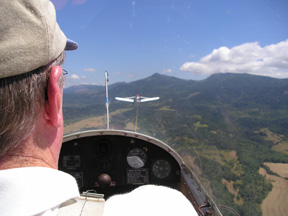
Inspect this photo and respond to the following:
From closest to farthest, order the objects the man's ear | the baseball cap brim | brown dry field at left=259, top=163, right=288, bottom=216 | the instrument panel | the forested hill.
A: 1. the man's ear
2. the baseball cap brim
3. the instrument panel
4. brown dry field at left=259, top=163, right=288, bottom=216
5. the forested hill

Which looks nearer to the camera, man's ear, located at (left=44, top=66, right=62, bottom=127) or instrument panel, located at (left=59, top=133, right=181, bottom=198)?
man's ear, located at (left=44, top=66, right=62, bottom=127)

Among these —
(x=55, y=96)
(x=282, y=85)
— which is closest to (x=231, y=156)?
(x=55, y=96)

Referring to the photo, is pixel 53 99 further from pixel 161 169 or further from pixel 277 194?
pixel 277 194

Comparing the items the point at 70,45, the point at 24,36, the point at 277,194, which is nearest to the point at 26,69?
the point at 24,36

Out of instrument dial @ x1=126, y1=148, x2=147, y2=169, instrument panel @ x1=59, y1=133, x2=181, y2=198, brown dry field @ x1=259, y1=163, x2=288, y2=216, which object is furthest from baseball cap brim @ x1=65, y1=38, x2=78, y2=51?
brown dry field @ x1=259, y1=163, x2=288, y2=216

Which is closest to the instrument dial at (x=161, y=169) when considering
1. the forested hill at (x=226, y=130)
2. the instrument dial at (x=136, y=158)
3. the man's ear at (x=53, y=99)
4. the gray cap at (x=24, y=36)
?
the instrument dial at (x=136, y=158)

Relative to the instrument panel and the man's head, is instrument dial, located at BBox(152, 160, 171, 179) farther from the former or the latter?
the man's head

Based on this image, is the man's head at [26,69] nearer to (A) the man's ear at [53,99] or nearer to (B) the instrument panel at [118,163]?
(A) the man's ear at [53,99]
